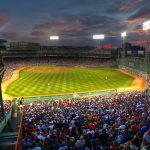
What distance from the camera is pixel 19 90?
4462 centimetres

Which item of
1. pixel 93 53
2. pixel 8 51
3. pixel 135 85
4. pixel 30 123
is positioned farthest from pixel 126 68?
pixel 30 123

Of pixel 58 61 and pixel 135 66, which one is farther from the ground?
pixel 58 61

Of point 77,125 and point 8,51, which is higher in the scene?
point 8,51

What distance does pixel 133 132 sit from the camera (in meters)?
11.9

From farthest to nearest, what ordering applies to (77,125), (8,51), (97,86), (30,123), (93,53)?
1. (93,53)
2. (8,51)
3. (97,86)
4. (30,123)
5. (77,125)

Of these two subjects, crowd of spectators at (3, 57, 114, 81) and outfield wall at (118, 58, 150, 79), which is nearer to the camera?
outfield wall at (118, 58, 150, 79)

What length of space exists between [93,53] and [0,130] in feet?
330

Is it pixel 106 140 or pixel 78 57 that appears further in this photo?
pixel 78 57

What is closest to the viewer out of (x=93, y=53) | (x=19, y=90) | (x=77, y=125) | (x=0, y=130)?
(x=0, y=130)

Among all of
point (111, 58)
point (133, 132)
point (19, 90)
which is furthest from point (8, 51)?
point (133, 132)

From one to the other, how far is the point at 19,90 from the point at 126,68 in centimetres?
4231

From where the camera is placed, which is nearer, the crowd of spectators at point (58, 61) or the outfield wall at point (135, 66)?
the outfield wall at point (135, 66)

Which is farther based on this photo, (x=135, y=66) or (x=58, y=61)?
(x=58, y=61)

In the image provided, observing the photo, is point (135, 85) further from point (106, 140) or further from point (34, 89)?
point (106, 140)
